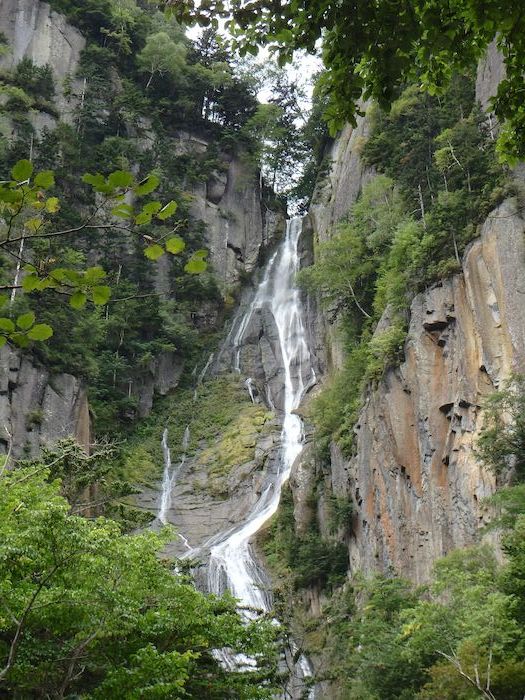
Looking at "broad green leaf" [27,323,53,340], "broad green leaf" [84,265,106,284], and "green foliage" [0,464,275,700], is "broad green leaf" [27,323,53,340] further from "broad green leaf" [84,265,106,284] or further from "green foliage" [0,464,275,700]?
"green foliage" [0,464,275,700]

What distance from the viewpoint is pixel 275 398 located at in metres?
35.4

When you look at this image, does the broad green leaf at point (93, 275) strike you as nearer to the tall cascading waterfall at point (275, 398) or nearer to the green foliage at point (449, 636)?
→ the green foliage at point (449, 636)

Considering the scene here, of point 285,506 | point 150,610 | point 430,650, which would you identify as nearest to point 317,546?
point 285,506

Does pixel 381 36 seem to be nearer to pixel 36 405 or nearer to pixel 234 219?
pixel 36 405

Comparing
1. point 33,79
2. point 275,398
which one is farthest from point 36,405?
point 33,79

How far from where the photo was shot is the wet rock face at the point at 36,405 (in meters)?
24.4

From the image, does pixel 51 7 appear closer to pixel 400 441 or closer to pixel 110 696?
pixel 400 441

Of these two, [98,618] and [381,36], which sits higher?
[381,36]

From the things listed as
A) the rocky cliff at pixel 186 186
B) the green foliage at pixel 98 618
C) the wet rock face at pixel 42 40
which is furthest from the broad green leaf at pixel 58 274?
the wet rock face at pixel 42 40

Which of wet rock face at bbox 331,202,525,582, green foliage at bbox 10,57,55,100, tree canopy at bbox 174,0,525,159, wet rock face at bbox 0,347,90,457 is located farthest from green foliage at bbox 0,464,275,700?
green foliage at bbox 10,57,55,100

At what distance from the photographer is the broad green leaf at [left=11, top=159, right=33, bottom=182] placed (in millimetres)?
2348

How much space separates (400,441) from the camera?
1961 centimetres

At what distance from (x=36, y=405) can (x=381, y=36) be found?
23.5 metres

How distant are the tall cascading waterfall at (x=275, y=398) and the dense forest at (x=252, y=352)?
7.6 inches
